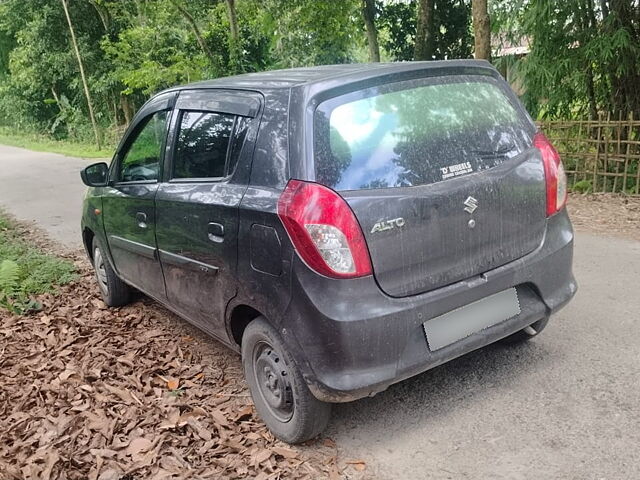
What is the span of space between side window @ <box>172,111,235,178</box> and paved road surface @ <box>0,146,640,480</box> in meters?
1.52

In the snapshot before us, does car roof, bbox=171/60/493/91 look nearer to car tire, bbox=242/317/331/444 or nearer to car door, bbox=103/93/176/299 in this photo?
car door, bbox=103/93/176/299

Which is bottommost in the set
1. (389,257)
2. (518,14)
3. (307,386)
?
(307,386)

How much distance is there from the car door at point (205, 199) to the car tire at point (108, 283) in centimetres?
139

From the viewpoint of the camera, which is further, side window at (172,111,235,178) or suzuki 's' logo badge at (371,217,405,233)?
side window at (172,111,235,178)

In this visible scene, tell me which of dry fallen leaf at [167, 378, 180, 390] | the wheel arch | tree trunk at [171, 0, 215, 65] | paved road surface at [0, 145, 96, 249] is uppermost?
tree trunk at [171, 0, 215, 65]

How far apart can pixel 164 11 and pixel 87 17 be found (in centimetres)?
727

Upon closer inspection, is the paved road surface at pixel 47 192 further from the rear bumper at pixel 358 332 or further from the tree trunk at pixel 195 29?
the rear bumper at pixel 358 332

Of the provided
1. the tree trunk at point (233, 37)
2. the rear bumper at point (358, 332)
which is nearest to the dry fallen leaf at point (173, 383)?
the rear bumper at point (358, 332)

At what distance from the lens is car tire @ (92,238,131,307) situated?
501 cm

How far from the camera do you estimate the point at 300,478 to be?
269 centimetres

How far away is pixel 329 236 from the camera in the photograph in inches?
99.4

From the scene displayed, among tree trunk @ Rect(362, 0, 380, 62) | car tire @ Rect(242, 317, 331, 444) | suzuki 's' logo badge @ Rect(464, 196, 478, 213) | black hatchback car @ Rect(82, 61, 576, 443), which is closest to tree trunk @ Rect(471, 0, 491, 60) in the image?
black hatchback car @ Rect(82, 61, 576, 443)

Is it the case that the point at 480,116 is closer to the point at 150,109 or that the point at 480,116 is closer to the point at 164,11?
the point at 150,109

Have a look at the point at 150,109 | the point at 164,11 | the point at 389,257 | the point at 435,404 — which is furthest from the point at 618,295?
the point at 164,11
